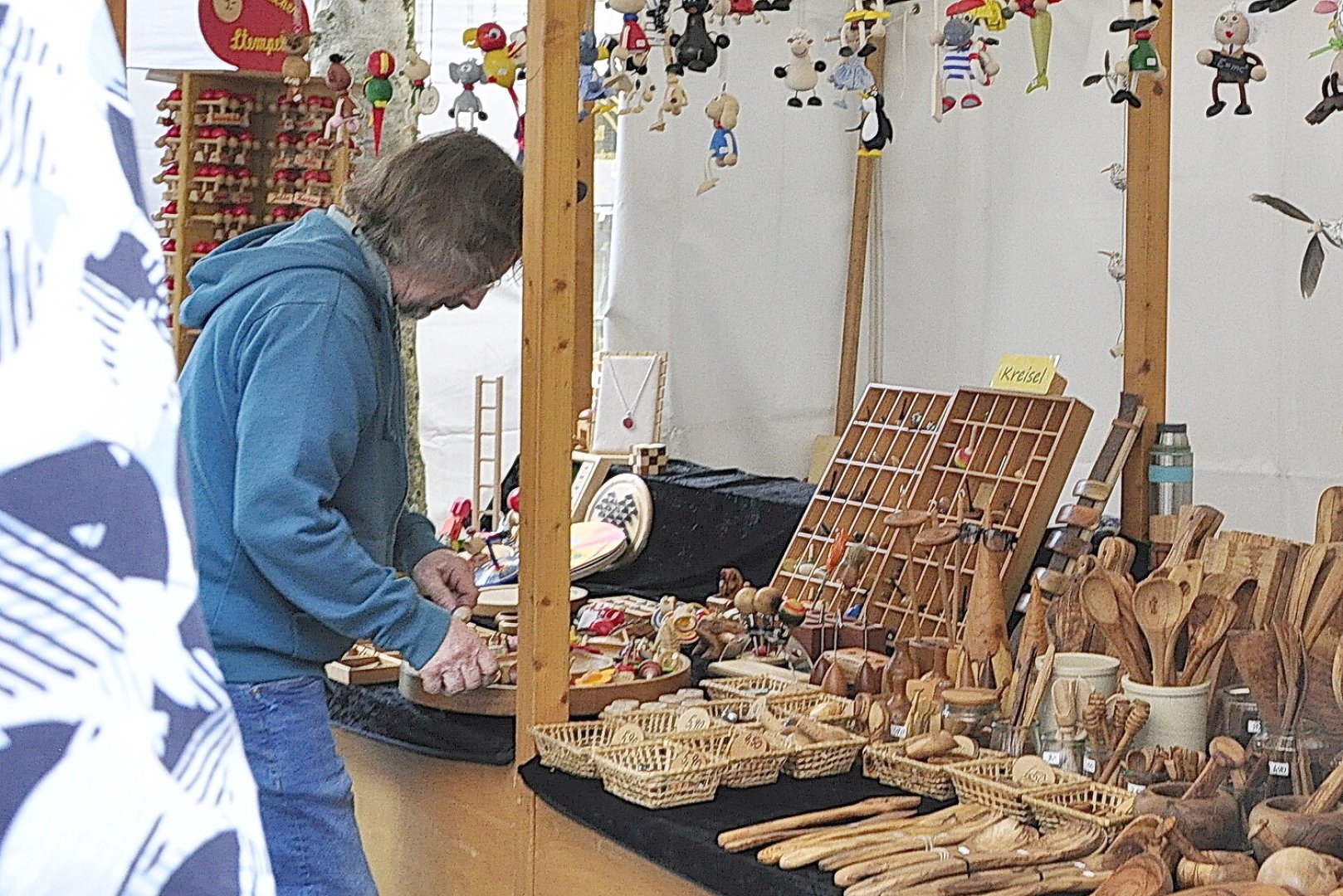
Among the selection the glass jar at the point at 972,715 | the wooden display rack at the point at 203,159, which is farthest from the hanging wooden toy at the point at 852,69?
the wooden display rack at the point at 203,159

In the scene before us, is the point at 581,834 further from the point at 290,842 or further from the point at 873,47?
the point at 873,47

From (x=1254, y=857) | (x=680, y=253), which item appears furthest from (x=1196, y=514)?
(x=680, y=253)

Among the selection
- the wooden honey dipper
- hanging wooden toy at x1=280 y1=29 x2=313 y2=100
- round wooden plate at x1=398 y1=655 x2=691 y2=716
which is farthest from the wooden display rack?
the wooden honey dipper

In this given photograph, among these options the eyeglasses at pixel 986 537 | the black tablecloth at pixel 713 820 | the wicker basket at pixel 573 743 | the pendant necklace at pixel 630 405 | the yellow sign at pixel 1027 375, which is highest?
the yellow sign at pixel 1027 375

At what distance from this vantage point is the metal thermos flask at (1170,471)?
243 cm

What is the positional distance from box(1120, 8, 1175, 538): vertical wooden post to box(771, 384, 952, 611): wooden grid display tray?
31 cm

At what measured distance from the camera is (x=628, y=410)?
3.44 m

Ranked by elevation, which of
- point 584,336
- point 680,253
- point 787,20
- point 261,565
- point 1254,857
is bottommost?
point 1254,857

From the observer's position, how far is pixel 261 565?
1613 millimetres

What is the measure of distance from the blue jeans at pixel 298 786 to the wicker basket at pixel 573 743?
0.28 meters

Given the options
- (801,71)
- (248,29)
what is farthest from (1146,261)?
(248,29)

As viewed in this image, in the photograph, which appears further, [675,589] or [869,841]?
[675,589]

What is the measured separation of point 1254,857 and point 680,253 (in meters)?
3.72

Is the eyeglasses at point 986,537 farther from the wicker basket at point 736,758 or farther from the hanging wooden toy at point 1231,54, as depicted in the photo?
the hanging wooden toy at point 1231,54
